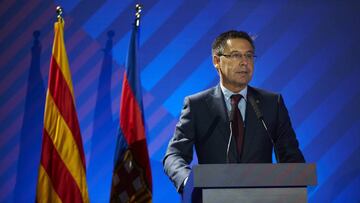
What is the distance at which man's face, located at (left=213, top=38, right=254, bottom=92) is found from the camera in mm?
2832

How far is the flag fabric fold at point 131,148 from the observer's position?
3.61 meters

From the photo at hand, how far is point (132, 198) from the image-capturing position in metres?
3.60

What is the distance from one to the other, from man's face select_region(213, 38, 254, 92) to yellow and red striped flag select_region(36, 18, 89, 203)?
4.32 feet

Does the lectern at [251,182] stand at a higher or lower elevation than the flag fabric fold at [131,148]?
lower

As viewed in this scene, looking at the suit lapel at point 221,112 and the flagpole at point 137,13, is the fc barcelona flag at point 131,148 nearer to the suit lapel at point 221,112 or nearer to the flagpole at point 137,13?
the flagpole at point 137,13

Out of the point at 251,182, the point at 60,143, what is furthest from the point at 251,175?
the point at 60,143

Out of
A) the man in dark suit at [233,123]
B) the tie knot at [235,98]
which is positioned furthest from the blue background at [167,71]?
the tie knot at [235,98]

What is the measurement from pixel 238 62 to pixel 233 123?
0.34m

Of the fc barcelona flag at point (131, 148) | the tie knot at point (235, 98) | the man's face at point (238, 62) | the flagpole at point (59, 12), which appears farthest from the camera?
the flagpole at point (59, 12)

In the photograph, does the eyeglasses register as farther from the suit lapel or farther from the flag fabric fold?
the flag fabric fold

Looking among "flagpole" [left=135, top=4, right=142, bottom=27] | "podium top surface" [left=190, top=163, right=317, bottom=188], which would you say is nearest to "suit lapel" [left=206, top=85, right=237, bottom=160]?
"podium top surface" [left=190, top=163, right=317, bottom=188]

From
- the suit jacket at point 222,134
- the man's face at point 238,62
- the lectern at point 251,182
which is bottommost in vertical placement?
the lectern at point 251,182

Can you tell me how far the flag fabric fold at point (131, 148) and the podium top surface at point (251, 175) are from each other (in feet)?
6.22

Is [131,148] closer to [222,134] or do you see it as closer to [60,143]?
[60,143]
